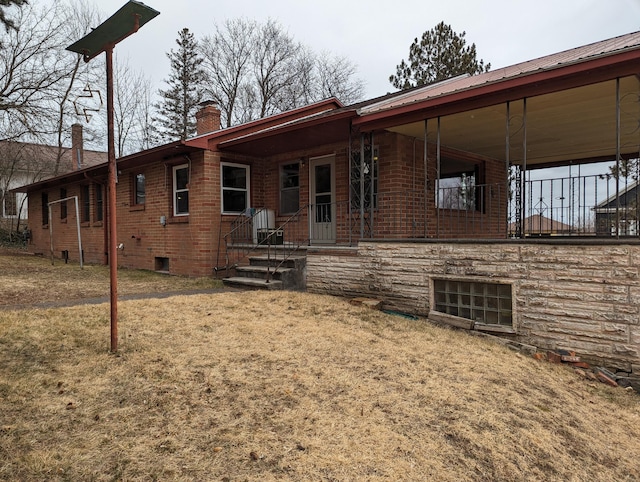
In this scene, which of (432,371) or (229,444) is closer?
(229,444)

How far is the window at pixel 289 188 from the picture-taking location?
997cm

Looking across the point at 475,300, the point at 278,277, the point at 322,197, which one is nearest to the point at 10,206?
the point at 322,197

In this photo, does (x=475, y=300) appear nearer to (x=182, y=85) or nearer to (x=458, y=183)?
(x=458, y=183)

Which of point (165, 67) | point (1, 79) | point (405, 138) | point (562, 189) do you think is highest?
point (165, 67)

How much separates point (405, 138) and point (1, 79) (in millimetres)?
12929

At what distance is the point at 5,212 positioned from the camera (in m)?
26.7

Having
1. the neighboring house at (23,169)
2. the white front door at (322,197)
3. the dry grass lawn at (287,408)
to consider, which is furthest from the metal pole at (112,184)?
the neighboring house at (23,169)

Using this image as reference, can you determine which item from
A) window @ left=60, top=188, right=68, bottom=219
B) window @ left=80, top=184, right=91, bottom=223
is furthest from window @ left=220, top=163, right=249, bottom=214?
window @ left=60, top=188, right=68, bottom=219

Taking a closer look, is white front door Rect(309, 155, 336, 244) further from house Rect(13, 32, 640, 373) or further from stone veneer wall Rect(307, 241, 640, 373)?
stone veneer wall Rect(307, 241, 640, 373)

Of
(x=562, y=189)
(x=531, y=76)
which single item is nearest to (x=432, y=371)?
(x=531, y=76)

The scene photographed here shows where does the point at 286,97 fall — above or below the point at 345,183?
above

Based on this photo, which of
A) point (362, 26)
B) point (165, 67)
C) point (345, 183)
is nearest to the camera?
point (345, 183)

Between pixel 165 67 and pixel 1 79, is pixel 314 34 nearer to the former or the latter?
pixel 165 67

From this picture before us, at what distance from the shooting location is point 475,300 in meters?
5.86
